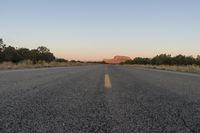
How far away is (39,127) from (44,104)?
4.51 ft

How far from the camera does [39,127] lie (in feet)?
8.34

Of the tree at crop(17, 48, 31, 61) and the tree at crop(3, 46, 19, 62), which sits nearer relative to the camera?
the tree at crop(3, 46, 19, 62)

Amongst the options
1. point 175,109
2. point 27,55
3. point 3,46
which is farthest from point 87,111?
point 27,55

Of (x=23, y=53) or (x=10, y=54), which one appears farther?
(x=23, y=53)

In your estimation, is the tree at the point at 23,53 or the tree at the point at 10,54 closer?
the tree at the point at 10,54

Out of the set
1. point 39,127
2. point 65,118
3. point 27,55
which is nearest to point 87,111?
point 65,118

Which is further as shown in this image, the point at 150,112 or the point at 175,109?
the point at 175,109

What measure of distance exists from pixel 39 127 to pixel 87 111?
3.31ft

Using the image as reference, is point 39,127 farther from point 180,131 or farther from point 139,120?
point 180,131

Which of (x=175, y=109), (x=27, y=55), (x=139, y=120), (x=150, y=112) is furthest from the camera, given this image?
(x=27, y=55)

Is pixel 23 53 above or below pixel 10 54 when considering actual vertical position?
above

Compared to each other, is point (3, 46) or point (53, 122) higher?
point (3, 46)

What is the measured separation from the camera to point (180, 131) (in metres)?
2.48

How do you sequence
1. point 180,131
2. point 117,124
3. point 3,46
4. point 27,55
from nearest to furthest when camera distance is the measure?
point 180,131 < point 117,124 < point 3,46 < point 27,55
